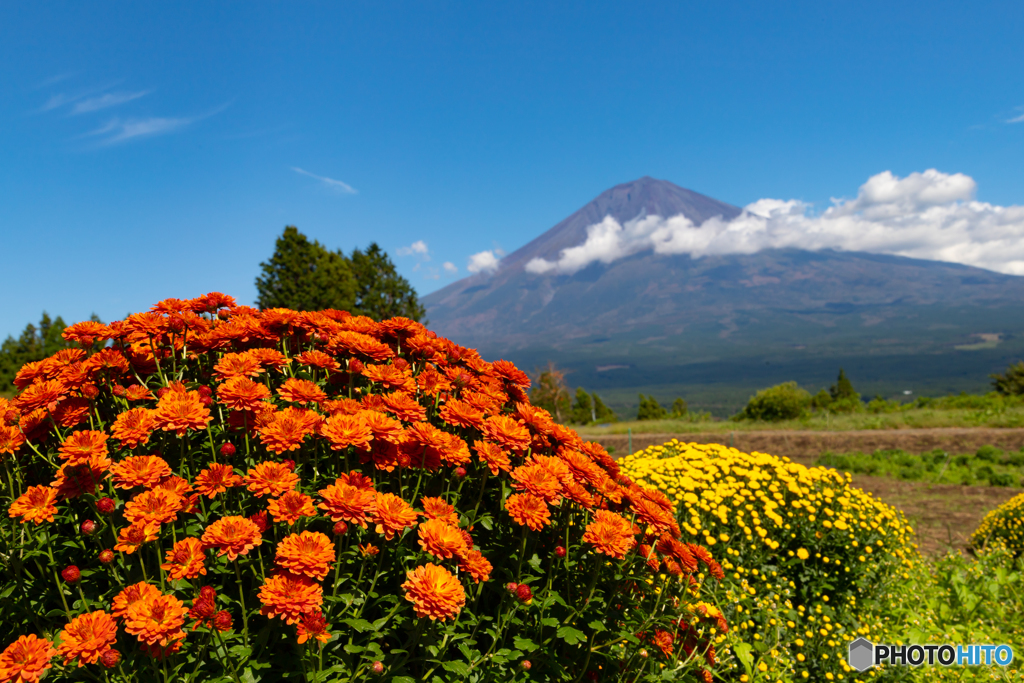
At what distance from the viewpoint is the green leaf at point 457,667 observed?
153 centimetres

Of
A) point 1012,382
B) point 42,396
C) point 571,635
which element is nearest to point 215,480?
point 42,396

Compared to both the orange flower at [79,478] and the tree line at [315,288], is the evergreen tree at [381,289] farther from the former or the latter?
the orange flower at [79,478]

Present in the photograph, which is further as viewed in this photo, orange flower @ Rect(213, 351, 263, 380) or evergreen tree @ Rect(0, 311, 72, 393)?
evergreen tree @ Rect(0, 311, 72, 393)

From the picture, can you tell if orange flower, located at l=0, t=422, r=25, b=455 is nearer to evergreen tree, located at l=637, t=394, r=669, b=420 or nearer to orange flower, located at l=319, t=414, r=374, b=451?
orange flower, located at l=319, t=414, r=374, b=451

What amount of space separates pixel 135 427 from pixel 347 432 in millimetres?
700

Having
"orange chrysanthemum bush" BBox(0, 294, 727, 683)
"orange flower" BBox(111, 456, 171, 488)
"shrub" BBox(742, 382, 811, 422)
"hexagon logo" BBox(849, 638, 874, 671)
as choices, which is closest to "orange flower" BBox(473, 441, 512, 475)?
"orange chrysanthemum bush" BBox(0, 294, 727, 683)

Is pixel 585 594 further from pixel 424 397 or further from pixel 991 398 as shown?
pixel 991 398

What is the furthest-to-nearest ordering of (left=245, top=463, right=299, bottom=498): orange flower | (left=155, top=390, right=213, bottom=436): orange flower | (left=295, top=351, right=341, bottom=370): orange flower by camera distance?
1. (left=295, top=351, right=341, bottom=370): orange flower
2. (left=155, top=390, right=213, bottom=436): orange flower
3. (left=245, top=463, right=299, bottom=498): orange flower

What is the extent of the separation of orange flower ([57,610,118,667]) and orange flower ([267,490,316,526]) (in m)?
Answer: 0.50

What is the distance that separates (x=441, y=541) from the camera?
1.51m

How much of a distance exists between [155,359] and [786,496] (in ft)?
14.8

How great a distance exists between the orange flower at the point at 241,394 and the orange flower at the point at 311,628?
73cm

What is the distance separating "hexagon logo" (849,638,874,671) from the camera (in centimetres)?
343

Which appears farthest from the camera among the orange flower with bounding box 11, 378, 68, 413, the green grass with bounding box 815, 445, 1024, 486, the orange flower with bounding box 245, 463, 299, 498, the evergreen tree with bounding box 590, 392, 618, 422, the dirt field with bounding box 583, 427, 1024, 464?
the evergreen tree with bounding box 590, 392, 618, 422
